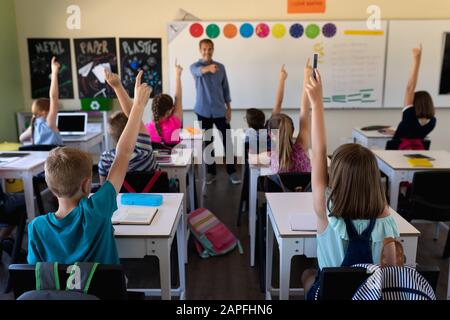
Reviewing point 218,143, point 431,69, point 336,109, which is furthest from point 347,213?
point 431,69

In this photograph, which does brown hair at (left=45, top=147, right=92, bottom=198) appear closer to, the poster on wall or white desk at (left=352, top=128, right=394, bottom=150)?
white desk at (left=352, top=128, right=394, bottom=150)

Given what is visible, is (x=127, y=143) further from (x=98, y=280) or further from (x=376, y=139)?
(x=376, y=139)

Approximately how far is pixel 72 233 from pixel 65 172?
0.24 metres

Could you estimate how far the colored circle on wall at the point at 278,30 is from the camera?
5.93 meters

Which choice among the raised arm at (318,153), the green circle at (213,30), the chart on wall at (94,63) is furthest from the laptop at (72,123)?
the raised arm at (318,153)

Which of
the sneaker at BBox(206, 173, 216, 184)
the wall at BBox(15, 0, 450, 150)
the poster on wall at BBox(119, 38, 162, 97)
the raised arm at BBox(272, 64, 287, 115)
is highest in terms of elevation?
the wall at BBox(15, 0, 450, 150)

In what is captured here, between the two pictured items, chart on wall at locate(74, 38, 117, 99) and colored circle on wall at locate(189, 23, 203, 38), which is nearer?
colored circle on wall at locate(189, 23, 203, 38)

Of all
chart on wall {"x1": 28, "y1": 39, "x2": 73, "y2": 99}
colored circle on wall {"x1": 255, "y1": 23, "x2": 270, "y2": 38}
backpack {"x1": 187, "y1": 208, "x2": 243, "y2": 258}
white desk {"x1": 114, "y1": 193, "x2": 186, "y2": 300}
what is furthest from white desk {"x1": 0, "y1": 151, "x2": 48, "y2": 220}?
colored circle on wall {"x1": 255, "y1": 23, "x2": 270, "y2": 38}

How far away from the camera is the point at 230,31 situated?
5.93m

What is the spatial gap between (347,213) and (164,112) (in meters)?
2.39

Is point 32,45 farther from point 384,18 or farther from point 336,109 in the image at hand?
point 384,18

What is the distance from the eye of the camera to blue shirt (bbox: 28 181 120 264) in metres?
1.61

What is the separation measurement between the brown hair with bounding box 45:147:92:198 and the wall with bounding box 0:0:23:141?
4.69m

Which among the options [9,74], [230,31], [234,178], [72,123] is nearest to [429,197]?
[234,178]
